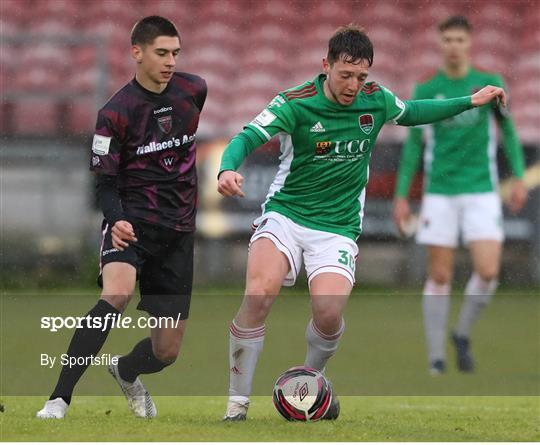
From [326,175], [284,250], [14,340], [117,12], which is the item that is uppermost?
[117,12]

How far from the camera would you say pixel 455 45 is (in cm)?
862

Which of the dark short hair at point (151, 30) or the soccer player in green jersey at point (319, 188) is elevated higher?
the dark short hair at point (151, 30)

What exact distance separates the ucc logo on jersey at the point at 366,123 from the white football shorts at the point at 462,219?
2886 mm

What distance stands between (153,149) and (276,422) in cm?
142

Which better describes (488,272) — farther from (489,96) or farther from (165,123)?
(165,123)

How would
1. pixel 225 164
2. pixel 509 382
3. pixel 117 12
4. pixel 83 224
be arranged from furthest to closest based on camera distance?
1. pixel 117 12
2. pixel 83 224
3. pixel 509 382
4. pixel 225 164

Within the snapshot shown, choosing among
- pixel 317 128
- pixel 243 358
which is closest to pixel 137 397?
pixel 243 358

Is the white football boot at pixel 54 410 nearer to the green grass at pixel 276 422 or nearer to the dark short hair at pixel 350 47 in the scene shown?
the green grass at pixel 276 422

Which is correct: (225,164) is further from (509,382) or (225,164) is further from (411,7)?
(411,7)

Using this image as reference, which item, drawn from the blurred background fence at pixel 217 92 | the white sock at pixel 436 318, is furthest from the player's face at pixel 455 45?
the blurred background fence at pixel 217 92

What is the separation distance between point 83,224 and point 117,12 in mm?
3580

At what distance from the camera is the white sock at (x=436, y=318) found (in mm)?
8523

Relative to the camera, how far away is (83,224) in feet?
40.9

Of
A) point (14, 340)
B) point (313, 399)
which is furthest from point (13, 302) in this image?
point (313, 399)
